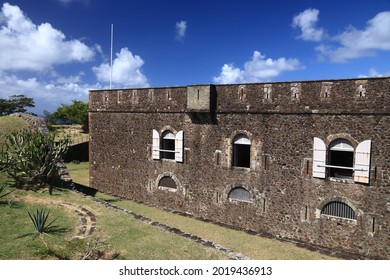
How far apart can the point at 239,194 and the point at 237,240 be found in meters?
2.20

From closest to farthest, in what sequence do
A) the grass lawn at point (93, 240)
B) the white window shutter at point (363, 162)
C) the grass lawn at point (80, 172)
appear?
1. the grass lawn at point (93, 240)
2. the white window shutter at point (363, 162)
3. the grass lawn at point (80, 172)

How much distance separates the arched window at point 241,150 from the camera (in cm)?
1331

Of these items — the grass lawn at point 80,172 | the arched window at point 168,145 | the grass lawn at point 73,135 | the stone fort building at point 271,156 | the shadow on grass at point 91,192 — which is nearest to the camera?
the stone fort building at point 271,156

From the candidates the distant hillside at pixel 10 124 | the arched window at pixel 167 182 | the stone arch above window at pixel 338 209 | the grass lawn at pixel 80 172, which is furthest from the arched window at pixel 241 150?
the distant hillside at pixel 10 124

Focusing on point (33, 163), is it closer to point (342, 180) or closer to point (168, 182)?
point (168, 182)

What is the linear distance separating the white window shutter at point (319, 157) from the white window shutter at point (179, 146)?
6246mm

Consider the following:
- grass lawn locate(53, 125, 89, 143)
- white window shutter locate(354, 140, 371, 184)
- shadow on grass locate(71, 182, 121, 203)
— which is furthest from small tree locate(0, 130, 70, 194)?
grass lawn locate(53, 125, 89, 143)

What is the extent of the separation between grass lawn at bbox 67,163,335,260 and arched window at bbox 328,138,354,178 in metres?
3.16

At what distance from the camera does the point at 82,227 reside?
9438 millimetres

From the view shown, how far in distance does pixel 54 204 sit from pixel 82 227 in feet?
8.70

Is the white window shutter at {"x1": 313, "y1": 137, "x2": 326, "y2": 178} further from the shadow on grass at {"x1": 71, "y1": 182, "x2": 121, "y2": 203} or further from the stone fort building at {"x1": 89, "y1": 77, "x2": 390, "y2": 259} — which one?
the shadow on grass at {"x1": 71, "y1": 182, "x2": 121, "y2": 203}

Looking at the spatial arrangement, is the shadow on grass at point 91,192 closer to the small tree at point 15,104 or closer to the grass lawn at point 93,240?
the grass lawn at point 93,240

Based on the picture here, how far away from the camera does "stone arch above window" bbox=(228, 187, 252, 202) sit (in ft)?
43.8

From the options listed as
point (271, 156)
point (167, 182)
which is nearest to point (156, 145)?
point (167, 182)
